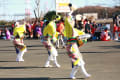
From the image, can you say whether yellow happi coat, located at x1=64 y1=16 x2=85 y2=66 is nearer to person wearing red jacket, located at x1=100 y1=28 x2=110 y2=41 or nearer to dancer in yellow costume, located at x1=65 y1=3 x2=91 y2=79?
dancer in yellow costume, located at x1=65 y1=3 x2=91 y2=79

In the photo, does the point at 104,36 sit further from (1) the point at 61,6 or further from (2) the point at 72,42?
(2) the point at 72,42

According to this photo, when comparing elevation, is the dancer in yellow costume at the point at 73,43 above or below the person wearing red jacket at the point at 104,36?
above

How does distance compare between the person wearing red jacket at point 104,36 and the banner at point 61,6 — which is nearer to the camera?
the person wearing red jacket at point 104,36

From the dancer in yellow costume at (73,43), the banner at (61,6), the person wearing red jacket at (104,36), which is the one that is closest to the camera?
the dancer in yellow costume at (73,43)

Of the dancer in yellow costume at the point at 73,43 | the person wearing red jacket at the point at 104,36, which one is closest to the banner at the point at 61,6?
the person wearing red jacket at the point at 104,36

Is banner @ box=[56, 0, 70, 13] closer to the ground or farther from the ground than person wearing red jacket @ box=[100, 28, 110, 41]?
farther from the ground

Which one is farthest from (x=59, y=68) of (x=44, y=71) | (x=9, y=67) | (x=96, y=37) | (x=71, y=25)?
(x=96, y=37)

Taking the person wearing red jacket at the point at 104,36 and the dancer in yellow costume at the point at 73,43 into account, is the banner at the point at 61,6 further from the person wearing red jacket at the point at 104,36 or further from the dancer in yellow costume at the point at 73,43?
the dancer in yellow costume at the point at 73,43

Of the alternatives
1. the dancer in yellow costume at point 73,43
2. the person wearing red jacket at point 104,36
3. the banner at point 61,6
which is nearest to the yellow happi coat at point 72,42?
the dancer in yellow costume at point 73,43

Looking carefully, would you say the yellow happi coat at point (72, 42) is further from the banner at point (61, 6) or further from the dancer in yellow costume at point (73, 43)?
the banner at point (61, 6)

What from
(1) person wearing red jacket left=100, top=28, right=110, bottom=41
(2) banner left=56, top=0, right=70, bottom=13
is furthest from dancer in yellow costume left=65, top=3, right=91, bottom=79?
(2) banner left=56, top=0, right=70, bottom=13

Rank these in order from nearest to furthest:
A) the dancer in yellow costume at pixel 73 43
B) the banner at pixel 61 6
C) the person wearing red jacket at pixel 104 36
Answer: the dancer in yellow costume at pixel 73 43, the person wearing red jacket at pixel 104 36, the banner at pixel 61 6

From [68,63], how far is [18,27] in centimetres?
264

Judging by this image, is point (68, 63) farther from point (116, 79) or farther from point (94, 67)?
point (116, 79)
